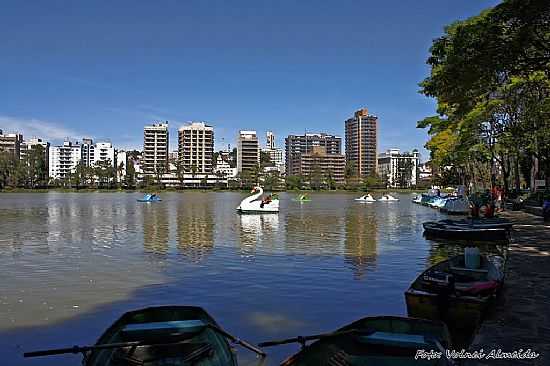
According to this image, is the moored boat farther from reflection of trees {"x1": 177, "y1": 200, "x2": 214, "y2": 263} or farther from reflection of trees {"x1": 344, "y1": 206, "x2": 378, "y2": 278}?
reflection of trees {"x1": 177, "y1": 200, "x2": 214, "y2": 263}

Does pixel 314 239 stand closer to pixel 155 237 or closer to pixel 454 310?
pixel 155 237

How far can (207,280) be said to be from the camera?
54.1 feet

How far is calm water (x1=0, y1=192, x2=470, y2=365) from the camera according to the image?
1143 cm

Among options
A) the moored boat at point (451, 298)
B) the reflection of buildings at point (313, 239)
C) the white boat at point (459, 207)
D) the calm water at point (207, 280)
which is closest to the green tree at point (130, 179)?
the white boat at point (459, 207)

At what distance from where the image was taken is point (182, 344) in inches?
300

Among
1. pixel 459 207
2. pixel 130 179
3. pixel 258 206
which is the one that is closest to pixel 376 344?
pixel 459 207

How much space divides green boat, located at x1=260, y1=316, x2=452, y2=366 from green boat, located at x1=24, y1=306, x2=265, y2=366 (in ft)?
3.33

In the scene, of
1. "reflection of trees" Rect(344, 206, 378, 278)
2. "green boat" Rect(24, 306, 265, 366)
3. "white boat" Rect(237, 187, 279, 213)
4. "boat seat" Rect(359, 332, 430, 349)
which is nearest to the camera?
"boat seat" Rect(359, 332, 430, 349)

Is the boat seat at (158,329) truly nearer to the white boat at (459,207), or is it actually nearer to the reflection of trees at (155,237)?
the reflection of trees at (155,237)

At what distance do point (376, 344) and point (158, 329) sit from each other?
334cm

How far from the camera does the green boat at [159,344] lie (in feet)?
23.5

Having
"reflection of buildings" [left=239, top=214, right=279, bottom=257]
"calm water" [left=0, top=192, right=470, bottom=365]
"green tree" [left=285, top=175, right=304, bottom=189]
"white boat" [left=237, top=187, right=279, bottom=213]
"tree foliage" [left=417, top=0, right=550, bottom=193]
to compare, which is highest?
"tree foliage" [left=417, top=0, right=550, bottom=193]

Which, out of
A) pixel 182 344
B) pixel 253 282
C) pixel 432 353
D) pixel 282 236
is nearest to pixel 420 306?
pixel 432 353

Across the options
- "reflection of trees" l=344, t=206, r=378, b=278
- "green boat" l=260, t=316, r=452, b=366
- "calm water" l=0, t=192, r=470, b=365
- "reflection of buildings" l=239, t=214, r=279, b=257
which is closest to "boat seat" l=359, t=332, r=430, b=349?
"green boat" l=260, t=316, r=452, b=366
